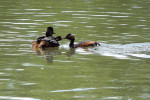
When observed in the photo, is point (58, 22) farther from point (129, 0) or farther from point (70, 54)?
point (129, 0)

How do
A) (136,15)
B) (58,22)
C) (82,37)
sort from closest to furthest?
1. (82,37)
2. (58,22)
3. (136,15)

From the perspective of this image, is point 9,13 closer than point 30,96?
No

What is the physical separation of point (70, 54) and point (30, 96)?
18.0 ft

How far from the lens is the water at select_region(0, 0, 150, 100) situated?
982 cm

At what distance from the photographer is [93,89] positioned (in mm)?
9898

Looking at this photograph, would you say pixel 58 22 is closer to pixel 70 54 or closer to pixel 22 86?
pixel 70 54

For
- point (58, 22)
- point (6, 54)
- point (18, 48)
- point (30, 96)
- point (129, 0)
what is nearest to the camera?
point (30, 96)

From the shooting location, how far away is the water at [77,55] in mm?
9820

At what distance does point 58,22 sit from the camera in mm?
21391

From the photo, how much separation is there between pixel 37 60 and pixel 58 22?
26.5 feet

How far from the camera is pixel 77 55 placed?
14.5 m

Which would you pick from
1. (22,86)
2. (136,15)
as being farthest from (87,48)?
(136,15)

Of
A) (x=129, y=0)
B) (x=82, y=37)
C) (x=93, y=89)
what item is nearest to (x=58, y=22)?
(x=82, y=37)

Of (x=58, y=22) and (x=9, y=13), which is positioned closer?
(x=58, y=22)
